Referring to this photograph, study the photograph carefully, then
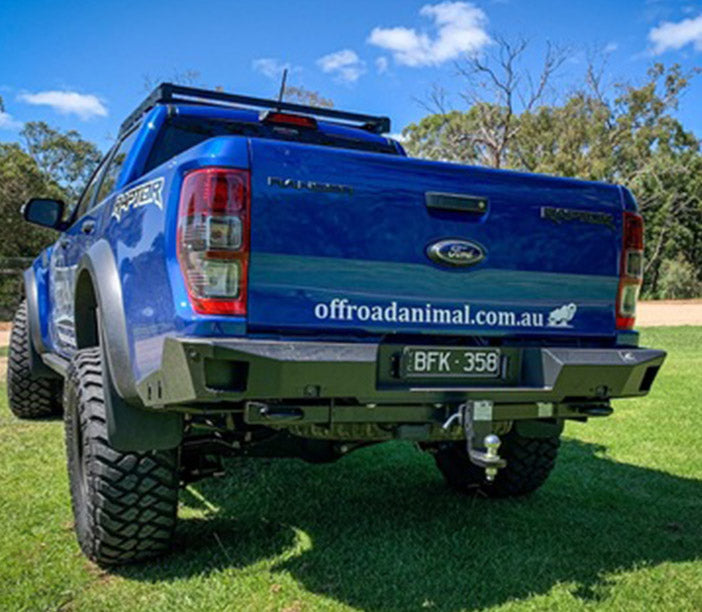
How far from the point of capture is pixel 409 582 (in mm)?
3023

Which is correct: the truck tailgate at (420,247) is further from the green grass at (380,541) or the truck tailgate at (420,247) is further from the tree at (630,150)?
the tree at (630,150)

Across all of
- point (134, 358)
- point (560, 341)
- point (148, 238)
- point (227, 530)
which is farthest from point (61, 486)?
point (560, 341)

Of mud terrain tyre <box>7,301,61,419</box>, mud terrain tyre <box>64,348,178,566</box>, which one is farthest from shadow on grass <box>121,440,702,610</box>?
mud terrain tyre <box>7,301,61,419</box>

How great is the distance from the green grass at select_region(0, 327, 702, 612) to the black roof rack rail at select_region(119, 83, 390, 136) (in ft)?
7.15

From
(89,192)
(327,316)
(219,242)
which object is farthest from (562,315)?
(89,192)

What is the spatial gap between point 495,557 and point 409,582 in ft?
1.60

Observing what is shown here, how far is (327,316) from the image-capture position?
265cm

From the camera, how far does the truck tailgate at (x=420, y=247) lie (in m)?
2.57

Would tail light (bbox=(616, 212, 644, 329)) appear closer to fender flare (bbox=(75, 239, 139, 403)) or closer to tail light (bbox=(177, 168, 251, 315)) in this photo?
tail light (bbox=(177, 168, 251, 315))

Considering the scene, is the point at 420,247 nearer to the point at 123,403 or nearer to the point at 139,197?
the point at 139,197

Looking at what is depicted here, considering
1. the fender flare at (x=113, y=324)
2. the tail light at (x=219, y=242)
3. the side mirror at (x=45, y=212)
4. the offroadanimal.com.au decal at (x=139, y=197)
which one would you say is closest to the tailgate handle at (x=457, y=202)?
the tail light at (x=219, y=242)

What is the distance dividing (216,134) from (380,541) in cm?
231

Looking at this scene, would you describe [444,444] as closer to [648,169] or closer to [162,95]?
[162,95]

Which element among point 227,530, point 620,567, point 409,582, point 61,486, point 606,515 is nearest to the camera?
point 409,582
